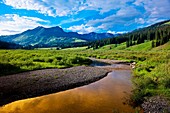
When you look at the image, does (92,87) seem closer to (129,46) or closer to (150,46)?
(150,46)

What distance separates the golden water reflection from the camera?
80.3 ft

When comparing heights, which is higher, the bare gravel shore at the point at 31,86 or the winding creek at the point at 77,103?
the bare gravel shore at the point at 31,86

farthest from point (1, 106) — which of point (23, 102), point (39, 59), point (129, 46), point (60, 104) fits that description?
point (129, 46)

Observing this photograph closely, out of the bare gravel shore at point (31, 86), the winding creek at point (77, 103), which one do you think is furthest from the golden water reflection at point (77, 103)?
the bare gravel shore at point (31, 86)

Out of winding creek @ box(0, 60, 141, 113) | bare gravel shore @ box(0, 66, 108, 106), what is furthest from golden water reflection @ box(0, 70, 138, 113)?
bare gravel shore @ box(0, 66, 108, 106)

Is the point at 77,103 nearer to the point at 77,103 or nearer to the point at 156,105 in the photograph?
the point at 77,103

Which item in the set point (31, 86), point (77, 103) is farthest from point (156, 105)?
point (31, 86)

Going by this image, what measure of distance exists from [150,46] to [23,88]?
148 metres

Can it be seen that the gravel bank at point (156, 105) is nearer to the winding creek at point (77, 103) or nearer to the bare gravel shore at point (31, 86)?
the winding creek at point (77, 103)

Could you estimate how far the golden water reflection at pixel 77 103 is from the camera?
24.5m

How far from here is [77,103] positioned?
90.4ft

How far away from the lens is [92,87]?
37.9 m

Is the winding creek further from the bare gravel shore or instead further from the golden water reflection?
the bare gravel shore

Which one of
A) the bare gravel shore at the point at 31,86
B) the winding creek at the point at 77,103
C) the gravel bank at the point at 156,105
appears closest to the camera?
the gravel bank at the point at 156,105
